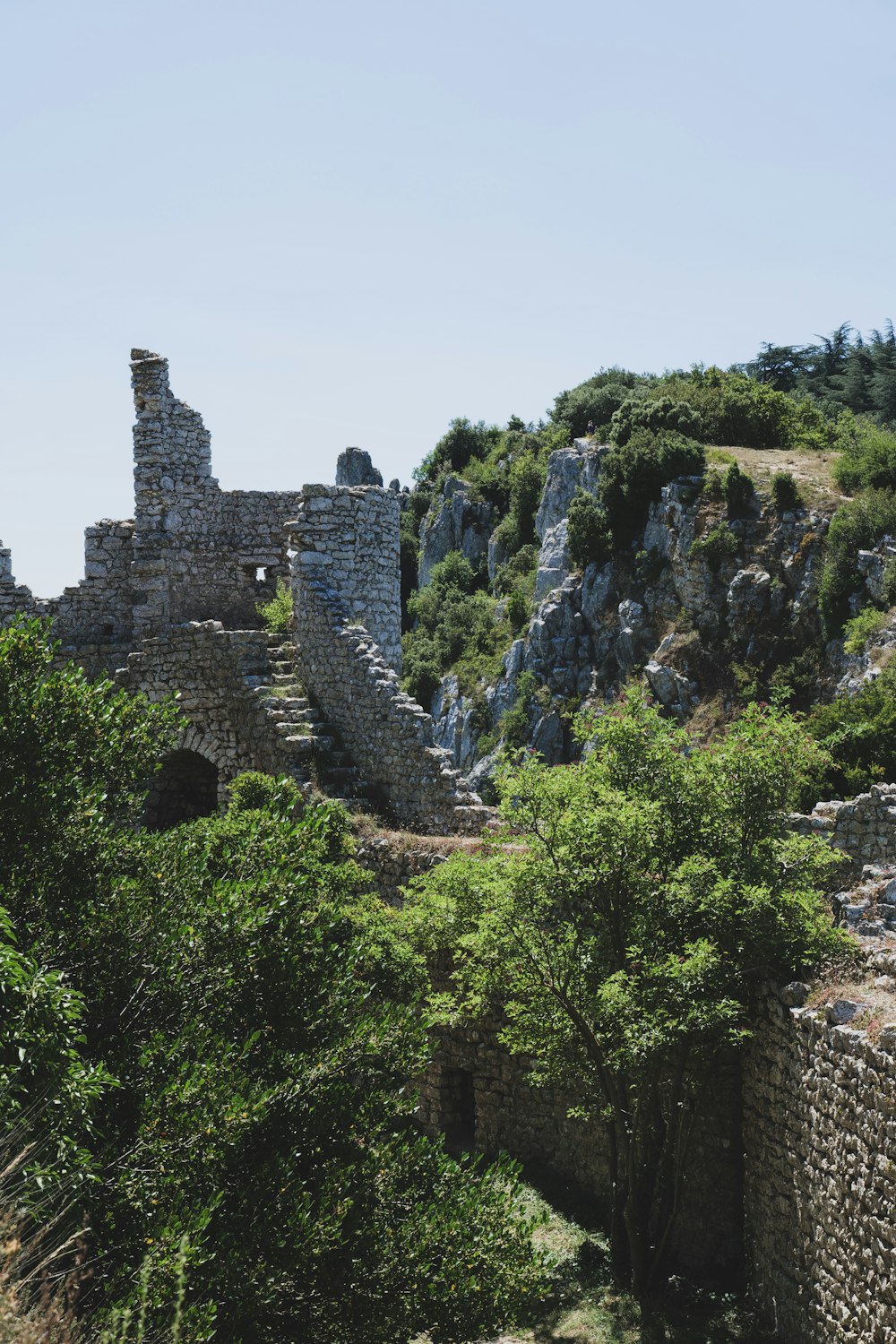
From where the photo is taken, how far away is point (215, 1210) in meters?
7.23

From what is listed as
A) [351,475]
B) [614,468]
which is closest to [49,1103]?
[614,468]

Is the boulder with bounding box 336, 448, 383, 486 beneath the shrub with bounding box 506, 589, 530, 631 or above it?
above

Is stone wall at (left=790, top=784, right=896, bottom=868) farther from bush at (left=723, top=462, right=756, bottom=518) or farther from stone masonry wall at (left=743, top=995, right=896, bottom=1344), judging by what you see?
bush at (left=723, top=462, right=756, bottom=518)

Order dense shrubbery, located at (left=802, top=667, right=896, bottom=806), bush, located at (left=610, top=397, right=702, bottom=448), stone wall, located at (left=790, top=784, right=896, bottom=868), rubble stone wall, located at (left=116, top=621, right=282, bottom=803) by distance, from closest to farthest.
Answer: stone wall, located at (left=790, top=784, right=896, bottom=868) < rubble stone wall, located at (left=116, top=621, right=282, bottom=803) < dense shrubbery, located at (left=802, top=667, right=896, bottom=806) < bush, located at (left=610, top=397, right=702, bottom=448)

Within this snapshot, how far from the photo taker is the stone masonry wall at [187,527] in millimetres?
18031

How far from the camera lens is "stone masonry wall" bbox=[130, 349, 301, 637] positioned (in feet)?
59.2

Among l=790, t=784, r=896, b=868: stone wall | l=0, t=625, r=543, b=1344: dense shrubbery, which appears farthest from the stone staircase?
l=0, t=625, r=543, b=1344: dense shrubbery

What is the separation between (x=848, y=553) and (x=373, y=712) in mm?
33263

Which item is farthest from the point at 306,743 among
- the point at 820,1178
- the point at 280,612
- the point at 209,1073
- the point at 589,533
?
the point at 589,533

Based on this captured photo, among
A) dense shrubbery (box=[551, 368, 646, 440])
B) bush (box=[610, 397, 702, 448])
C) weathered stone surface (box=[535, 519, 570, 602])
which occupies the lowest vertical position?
weathered stone surface (box=[535, 519, 570, 602])

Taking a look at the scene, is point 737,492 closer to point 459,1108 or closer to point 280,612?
point 280,612

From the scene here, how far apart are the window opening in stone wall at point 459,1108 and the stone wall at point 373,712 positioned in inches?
113

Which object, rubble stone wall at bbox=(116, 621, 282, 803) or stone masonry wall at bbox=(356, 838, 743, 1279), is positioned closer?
stone masonry wall at bbox=(356, 838, 743, 1279)

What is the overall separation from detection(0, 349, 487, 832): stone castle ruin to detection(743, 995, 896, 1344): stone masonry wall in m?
4.95
